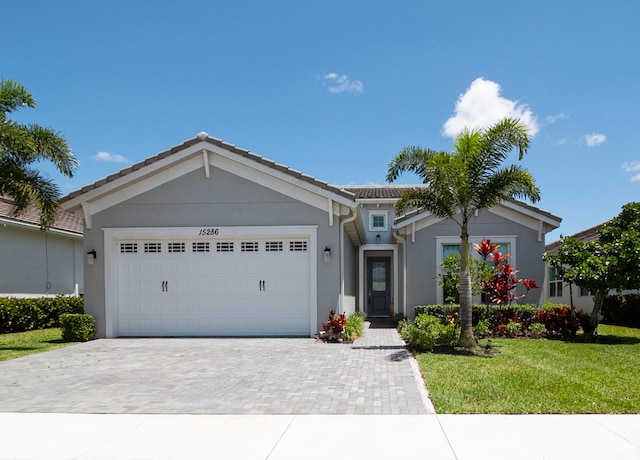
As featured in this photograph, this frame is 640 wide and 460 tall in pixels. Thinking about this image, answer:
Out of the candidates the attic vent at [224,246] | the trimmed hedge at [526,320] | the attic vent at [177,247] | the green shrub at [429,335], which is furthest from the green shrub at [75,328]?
the trimmed hedge at [526,320]

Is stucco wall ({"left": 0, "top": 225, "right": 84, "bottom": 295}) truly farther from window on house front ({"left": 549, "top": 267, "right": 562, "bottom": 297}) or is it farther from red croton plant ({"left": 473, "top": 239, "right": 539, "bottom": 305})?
window on house front ({"left": 549, "top": 267, "right": 562, "bottom": 297})

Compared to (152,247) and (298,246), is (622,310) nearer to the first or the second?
(298,246)

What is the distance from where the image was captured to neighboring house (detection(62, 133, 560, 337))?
13203 mm

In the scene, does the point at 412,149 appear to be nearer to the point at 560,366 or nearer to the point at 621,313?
the point at 560,366

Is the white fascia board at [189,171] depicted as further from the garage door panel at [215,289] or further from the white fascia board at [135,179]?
the garage door panel at [215,289]

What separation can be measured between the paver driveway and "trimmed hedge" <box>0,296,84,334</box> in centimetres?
540

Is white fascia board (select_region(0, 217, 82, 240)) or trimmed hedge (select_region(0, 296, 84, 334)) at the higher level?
white fascia board (select_region(0, 217, 82, 240))

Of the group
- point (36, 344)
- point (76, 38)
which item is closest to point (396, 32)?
point (76, 38)

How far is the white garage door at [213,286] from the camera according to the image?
1342cm

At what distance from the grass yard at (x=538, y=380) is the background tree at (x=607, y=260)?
1565mm

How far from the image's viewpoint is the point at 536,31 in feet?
37.6

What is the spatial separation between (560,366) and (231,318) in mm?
8001

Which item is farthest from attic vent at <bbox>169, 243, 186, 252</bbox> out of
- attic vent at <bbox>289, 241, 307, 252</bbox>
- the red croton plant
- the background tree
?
the background tree
